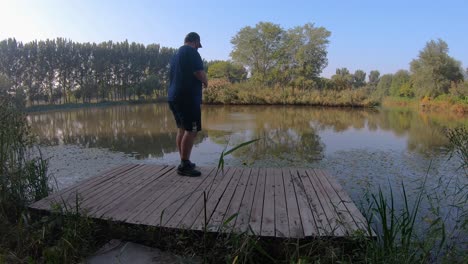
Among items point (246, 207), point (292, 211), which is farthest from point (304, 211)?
point (246, 207)

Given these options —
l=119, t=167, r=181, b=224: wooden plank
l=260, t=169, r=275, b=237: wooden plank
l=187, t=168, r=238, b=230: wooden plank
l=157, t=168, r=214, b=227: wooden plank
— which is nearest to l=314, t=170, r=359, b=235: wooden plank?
l=260, t=169, r=275, b=237: wooden plank

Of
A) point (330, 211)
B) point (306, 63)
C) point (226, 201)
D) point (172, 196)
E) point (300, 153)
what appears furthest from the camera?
point (306, 63)

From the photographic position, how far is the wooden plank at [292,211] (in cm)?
236

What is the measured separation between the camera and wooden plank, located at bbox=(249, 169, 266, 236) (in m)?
2.45

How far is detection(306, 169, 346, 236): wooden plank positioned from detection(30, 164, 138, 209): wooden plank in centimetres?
238

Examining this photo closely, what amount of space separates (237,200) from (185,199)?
1.67 feet

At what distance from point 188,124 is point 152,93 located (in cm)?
4095

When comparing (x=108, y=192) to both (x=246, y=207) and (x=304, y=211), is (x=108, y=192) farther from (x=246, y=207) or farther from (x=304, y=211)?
(x=304, y=211)

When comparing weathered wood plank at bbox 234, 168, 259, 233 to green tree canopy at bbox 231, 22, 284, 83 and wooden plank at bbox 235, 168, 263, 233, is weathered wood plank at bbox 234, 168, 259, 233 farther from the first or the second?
green tree canopy at bbox 231, 22, 284, 83

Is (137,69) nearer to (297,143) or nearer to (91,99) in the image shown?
(91,99)

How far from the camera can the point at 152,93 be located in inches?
1697

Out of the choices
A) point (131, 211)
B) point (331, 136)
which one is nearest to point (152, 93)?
point (331, 136)

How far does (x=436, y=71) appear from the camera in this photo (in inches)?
1097

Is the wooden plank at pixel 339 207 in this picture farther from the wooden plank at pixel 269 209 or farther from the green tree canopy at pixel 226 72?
the green tree canopy at pixel 226 72
